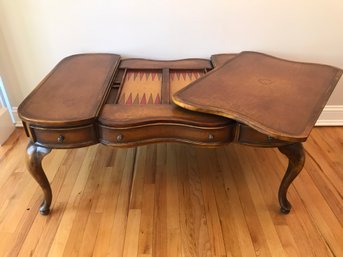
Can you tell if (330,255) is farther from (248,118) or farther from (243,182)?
(248,118)

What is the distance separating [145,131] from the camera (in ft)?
3.96

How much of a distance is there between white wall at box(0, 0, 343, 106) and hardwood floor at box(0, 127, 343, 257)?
2.19 ft

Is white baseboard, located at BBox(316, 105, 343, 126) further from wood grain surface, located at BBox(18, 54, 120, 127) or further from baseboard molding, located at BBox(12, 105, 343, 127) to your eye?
wood grain surface, located at BBox(18, 54, 120, 127)

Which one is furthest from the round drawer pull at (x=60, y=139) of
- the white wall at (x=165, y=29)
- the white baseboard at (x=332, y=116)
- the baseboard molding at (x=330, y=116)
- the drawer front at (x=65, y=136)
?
the white baseboard at (x=332, y=116)

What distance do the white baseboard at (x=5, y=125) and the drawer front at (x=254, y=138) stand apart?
170cm

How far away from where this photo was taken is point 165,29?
179 cm

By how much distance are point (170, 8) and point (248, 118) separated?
3.30 ft

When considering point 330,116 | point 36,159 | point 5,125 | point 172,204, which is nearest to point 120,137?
point 36,159

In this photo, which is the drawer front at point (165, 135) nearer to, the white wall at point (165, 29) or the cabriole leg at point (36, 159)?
the cabriole leg at point (36, 159)

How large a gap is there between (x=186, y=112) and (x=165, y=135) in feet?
0.46

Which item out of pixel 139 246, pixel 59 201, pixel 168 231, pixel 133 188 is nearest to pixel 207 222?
pixel 168 231

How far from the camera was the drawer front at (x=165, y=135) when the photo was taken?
1192 millimetres

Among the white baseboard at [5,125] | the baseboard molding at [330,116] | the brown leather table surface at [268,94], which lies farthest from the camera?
the baseboard molding at [330,116]

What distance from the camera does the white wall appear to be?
1.72 m
